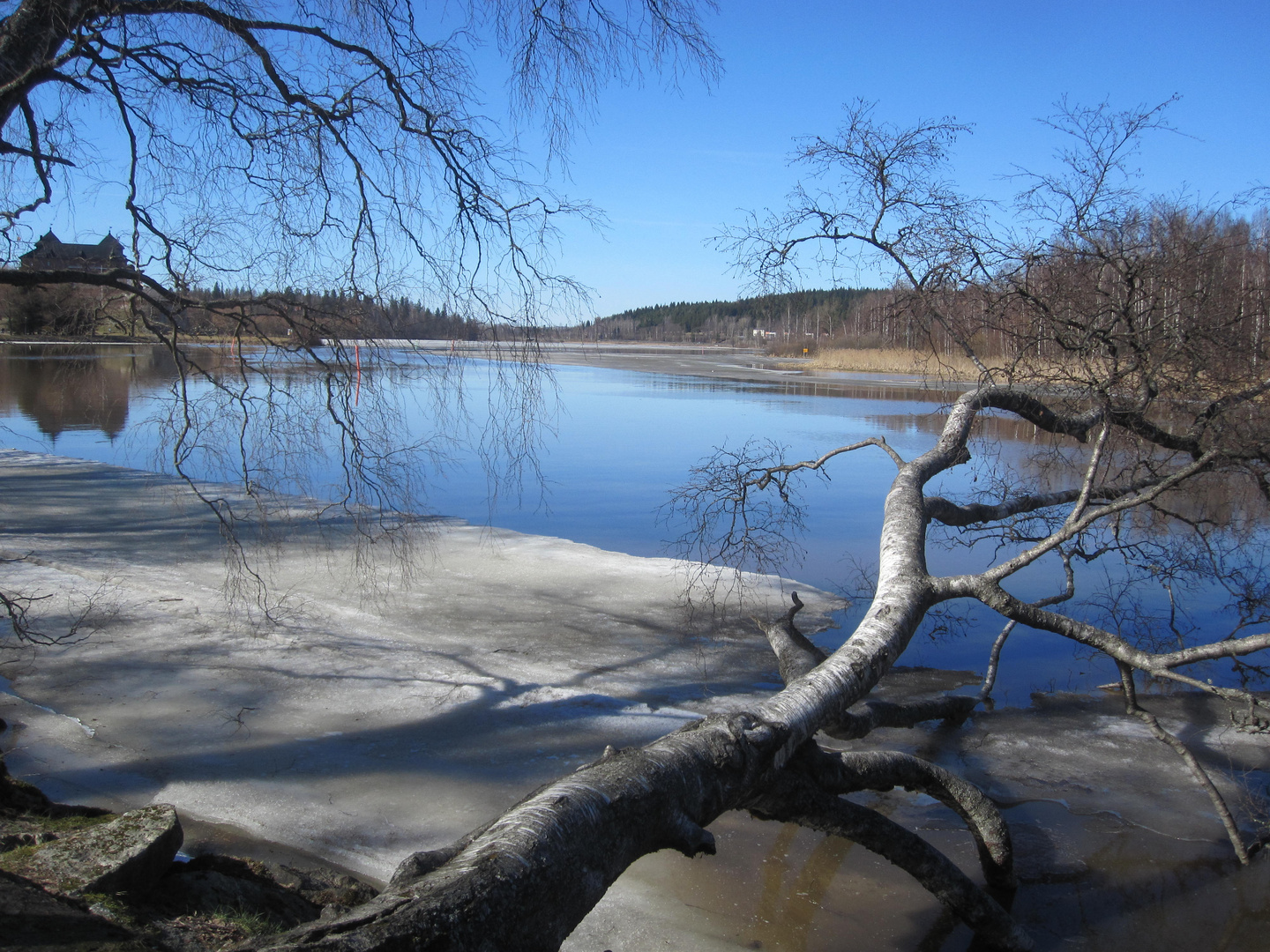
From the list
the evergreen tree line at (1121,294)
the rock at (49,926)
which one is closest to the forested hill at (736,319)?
the evergreen tree line at (1121,294)

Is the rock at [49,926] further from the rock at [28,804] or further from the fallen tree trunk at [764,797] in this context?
the rock at [28,804]

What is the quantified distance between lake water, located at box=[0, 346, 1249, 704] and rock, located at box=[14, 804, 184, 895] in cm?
190

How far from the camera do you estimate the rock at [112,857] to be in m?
3.08

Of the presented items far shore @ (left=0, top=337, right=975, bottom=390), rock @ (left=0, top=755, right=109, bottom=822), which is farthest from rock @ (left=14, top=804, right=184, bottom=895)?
far shore @ (left=0, top=337, right=975, bottom=390)

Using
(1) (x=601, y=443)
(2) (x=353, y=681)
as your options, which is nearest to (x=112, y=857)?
(2) (x=353, y=681)

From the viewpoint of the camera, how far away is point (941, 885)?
3990mm

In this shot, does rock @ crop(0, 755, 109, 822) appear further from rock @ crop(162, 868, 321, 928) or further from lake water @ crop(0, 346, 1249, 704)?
lake water @ crop(0, 346, 1249, 704)

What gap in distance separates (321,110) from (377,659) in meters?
4.36

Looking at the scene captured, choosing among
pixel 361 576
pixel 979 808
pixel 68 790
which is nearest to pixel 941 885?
pixel 979 808

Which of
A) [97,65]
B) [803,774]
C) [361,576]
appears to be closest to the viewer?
[803,774]

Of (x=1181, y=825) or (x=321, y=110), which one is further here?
(x=1181, y=825)

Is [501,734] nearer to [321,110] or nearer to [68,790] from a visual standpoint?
[68,790]

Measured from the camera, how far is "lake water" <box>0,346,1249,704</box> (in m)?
4.80

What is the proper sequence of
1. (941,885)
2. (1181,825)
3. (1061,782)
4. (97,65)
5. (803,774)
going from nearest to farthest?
1. (803,774)
2. (941,885)
3. (97,65)
4. (1181,825)
5. (1061,782)
